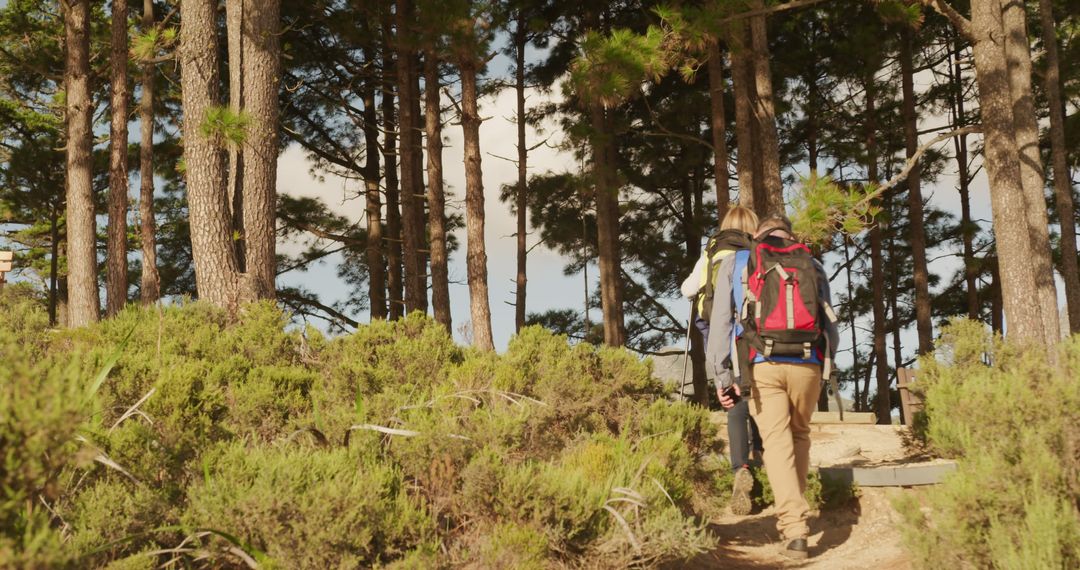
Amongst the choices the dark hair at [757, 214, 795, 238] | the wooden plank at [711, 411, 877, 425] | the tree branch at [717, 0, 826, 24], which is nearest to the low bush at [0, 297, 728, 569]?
the dark hair at [757, 214, 795, 238]

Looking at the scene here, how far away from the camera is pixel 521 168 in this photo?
680 inches

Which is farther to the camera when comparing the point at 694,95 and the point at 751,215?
the point at 694,95

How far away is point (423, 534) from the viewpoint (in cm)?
353

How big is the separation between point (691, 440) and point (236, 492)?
3.85 m

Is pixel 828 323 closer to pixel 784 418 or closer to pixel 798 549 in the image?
pixel 784 418

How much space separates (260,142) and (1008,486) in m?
7.33

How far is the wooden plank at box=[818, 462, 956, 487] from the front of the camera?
18.8 feet

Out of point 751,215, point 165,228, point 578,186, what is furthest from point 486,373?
point 165,228

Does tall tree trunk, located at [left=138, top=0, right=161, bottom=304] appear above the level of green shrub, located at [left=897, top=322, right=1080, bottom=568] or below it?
above

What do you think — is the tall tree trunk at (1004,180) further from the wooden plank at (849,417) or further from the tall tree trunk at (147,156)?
the tall tree trunk at (147,156)

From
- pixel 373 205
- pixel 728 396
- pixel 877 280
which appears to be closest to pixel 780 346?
pixel 728 396

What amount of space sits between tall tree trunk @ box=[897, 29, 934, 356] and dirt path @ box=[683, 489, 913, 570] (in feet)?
39.7

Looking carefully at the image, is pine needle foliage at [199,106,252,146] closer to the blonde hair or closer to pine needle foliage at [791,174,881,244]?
the blonde hair

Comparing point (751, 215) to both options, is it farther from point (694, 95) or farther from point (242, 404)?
point (694, 95)
